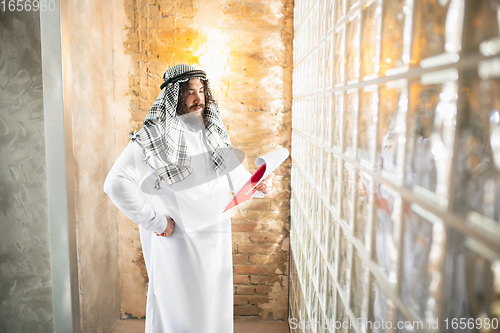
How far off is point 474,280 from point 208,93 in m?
1.74

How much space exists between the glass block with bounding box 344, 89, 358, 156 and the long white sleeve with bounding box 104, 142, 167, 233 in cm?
104

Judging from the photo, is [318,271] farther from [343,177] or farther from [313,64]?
[313,64]

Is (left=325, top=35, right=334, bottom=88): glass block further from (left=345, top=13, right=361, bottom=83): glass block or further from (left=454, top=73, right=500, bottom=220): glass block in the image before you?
(left=454, top=73, right=500, bottom=220): glass block

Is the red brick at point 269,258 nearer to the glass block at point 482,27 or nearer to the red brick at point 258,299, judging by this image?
the red brick at point 258,299

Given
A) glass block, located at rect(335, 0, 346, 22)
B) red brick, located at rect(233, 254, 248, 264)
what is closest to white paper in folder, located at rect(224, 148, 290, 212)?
glass block, located at rect(335, 0, 346, 22)

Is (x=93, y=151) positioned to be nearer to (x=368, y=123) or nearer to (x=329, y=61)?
A: (x=329, y=61)

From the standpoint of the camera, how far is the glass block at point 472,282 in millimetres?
331

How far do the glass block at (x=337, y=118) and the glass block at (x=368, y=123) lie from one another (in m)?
0.16

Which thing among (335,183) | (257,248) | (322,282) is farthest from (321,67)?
(257,248)

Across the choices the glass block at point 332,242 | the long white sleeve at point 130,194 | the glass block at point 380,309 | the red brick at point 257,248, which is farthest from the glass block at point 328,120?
the red brick at point 257,248

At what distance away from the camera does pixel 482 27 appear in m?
0.34

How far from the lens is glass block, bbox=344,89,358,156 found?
29.8 inches

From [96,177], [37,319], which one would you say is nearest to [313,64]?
[96,177]

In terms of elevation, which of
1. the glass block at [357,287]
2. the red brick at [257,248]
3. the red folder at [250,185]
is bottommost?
the red brick at [257,248]
